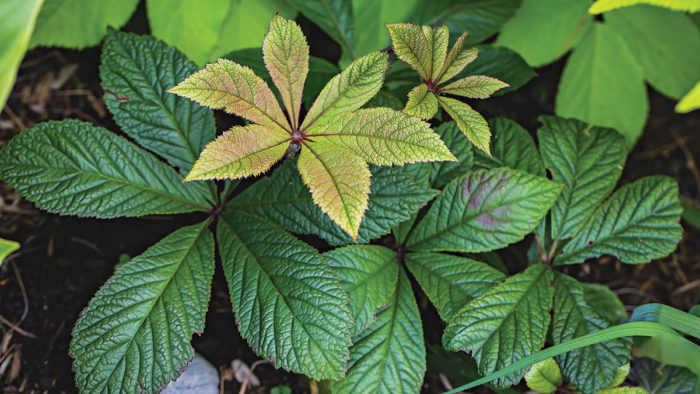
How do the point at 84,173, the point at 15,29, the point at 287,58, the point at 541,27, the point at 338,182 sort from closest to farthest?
the point at 15,29, the point at 338,182, the point at 287,58, the point at 84,173, the point at 541,27

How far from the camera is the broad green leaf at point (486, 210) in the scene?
1196 mm

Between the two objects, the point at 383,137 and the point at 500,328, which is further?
the point at 500,328

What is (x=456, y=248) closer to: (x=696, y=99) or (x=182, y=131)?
(x=696, y=99)

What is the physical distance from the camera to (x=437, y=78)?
1.10 metres

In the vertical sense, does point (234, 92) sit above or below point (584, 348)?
above

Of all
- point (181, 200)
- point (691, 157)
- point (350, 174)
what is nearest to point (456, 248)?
point (350, 174)

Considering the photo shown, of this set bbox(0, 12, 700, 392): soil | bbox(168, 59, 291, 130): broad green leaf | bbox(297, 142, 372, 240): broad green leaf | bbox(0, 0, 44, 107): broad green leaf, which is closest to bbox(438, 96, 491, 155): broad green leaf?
bbox(297, 142, 372, 240): broad green leaf

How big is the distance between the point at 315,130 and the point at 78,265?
2.94 ft

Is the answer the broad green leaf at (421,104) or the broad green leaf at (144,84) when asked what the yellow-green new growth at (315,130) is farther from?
the broad green leaf at (144,84)

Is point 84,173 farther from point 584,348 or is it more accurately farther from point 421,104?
point 584,348

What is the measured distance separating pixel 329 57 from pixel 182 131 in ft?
2.48

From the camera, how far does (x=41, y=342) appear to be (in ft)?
4.49

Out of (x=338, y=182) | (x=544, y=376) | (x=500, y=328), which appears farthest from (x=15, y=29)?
(x=544, y=376)

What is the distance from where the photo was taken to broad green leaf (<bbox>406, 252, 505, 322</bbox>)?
46.9 inches
